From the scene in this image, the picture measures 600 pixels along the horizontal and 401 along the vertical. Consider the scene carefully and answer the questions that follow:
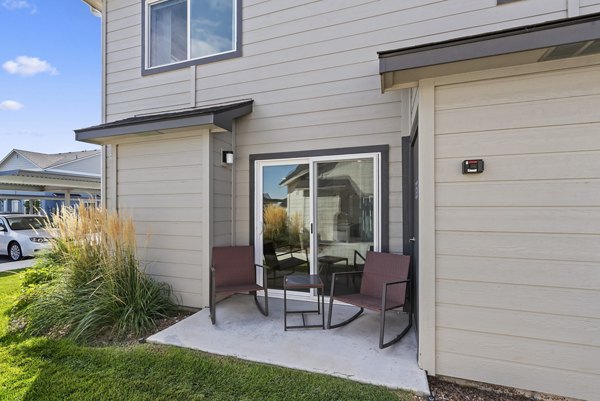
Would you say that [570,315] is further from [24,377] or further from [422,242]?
[24,377]

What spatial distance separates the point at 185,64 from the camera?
501cm

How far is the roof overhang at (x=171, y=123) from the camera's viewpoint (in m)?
3.89

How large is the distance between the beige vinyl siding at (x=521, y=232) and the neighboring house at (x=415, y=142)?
0.01 m

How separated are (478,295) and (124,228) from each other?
13.2 feet

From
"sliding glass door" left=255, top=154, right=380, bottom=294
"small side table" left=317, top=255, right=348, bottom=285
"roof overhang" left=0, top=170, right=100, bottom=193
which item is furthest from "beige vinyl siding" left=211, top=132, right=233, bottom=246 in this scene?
"roof overhang" left=0, top=170, right=100, bottom=193

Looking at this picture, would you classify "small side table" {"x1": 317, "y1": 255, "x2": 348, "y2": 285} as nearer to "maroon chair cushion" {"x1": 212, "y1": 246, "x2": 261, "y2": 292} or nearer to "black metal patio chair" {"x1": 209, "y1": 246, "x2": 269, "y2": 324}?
"black metal patio chair" {"x1": 209, "y1": 246, "x2": 269, "y2": 324}

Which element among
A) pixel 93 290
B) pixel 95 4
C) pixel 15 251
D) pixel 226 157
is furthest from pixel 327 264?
pixel 15 251

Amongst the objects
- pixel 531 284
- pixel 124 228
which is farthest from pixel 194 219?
pixel 531 284

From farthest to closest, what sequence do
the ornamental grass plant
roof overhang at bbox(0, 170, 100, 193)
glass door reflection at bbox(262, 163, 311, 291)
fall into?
roof overhang at bbox(0, 170, 100, 193) → glass door reflection at bbox(262, 163, 311, 291) → the ornamental grass plant

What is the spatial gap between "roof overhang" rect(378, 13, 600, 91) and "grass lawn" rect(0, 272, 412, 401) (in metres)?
2.60

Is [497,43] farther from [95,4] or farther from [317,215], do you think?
[95,4]

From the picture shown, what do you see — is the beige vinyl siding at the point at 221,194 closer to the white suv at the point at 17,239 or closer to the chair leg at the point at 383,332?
the chair leg at the point at 383,332

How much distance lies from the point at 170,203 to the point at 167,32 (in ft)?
10.6

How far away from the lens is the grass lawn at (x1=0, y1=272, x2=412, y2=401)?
7.55 feet
